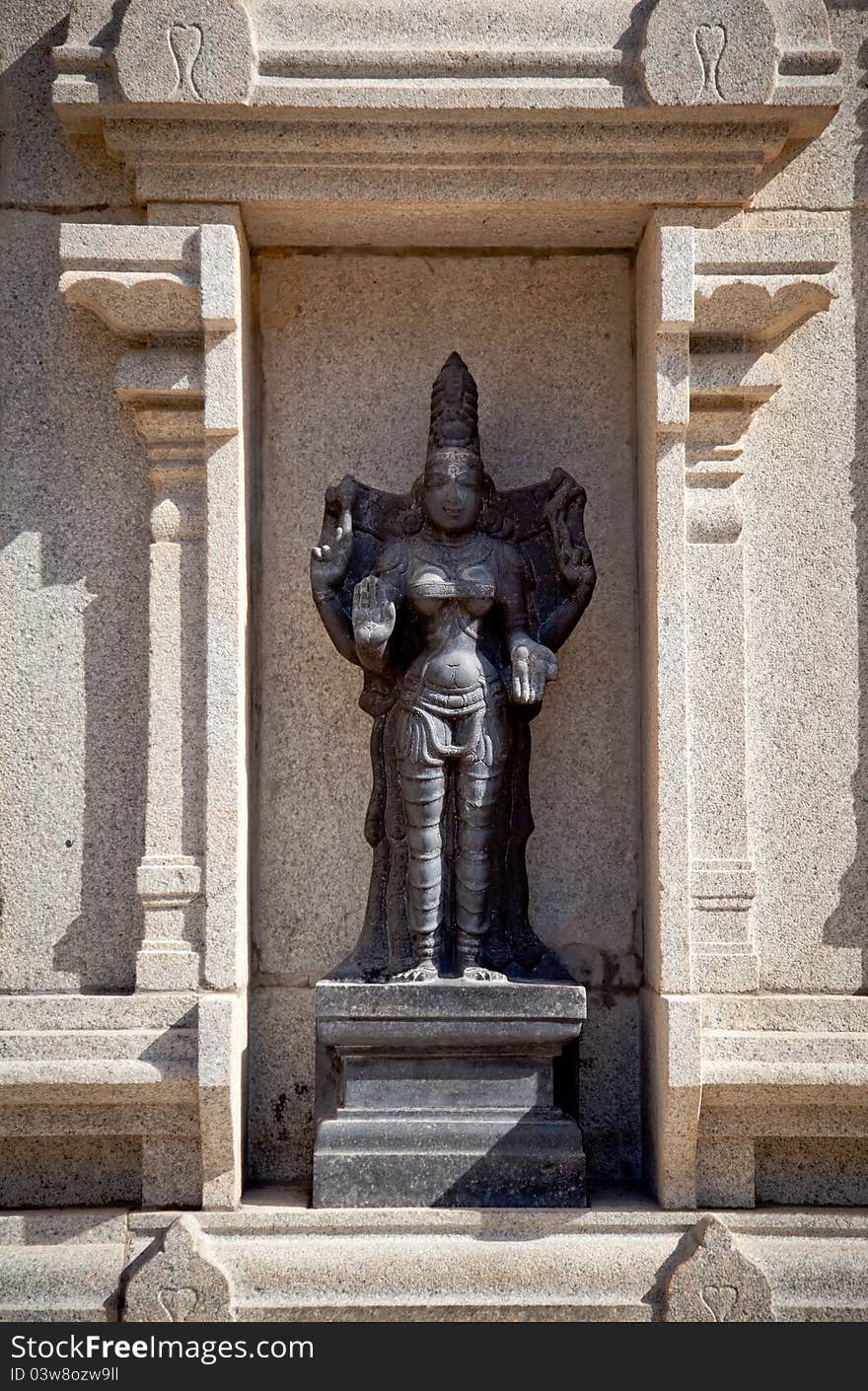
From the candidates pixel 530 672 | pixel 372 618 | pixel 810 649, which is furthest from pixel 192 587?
pixel 810 649

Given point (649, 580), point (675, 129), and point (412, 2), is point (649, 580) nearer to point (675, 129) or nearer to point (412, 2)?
point (675, 129)

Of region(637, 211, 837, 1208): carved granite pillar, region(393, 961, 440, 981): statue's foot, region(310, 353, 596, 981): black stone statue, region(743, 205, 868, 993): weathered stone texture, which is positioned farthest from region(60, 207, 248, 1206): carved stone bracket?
region(743, 205, 868, 993): weathered stone texture

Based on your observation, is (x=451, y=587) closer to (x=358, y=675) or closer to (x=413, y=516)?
(x=413, y=516)

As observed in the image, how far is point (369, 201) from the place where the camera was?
5016 mm

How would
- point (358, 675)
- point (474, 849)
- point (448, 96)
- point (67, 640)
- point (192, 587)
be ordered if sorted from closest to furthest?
point (448, 96), point (474, 849), point (192, 587), point (67, 640), point (358, 675)

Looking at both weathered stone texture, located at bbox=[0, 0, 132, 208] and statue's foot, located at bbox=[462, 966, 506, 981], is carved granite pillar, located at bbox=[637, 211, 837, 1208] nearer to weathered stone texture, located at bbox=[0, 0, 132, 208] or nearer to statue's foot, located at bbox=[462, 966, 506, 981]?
statue's foot, located at bbox=[462, 966, 506, 981]

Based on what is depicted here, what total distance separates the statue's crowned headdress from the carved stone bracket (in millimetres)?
663

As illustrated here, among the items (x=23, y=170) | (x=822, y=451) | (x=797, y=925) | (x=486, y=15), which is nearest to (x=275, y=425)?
(x=23, y=170)

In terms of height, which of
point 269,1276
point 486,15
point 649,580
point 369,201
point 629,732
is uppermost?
point 486,15

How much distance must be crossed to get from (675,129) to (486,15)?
0.74 meters

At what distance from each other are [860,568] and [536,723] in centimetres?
124

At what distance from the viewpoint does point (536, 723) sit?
5383mm

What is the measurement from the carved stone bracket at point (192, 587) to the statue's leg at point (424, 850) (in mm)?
569

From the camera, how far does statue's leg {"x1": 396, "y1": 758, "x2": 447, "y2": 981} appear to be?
16.1 feet
